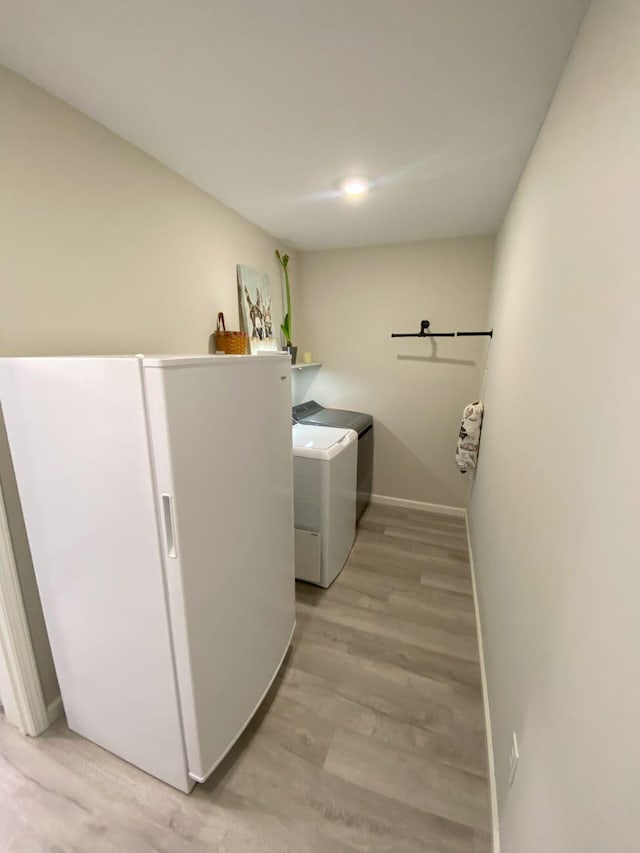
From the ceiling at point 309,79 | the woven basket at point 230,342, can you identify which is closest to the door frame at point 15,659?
the woven basket at point 230,342

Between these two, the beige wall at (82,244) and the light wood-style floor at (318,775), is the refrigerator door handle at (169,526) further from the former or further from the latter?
the light wood-style floor at (318,775)

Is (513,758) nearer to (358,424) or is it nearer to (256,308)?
(358,424)

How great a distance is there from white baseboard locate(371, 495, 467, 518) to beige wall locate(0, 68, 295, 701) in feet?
7.54

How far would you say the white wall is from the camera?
52 centimetres

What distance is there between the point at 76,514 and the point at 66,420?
307 millimetres

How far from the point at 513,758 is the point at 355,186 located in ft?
8.10

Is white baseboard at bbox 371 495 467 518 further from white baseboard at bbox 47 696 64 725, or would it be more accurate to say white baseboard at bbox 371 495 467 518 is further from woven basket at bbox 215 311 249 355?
white baseboard at bbox 47 696 64 725

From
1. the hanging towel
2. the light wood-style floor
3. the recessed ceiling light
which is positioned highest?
the recessed ceiling light

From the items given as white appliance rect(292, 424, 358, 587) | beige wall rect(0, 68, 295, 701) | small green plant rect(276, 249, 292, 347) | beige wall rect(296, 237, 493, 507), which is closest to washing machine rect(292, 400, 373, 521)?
beige wall rect(296, 237, 493, 507)

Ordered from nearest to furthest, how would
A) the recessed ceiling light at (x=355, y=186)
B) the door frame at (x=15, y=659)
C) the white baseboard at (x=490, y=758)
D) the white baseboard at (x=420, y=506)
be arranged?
the white baseboard at (x=490, y=758), the door frame at (x=15, y=659), the recessed ceiling light at (x=355, y=186), the white baseboard at (x=420, y=506)

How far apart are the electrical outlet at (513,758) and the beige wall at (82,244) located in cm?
171

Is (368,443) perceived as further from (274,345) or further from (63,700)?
(63,700)

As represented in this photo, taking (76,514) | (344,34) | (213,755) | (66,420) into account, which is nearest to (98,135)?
(344,34)

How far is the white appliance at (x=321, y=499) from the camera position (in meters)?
1.98
